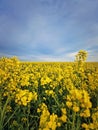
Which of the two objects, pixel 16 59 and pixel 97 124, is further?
pixel 16 59

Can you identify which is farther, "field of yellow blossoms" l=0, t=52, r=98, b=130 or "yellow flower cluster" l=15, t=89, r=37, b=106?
"yellow flower cluster" l=15, t=89, r=37, b=106

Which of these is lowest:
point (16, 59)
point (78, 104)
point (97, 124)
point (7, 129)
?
point (7, 129)

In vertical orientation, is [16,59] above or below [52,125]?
above

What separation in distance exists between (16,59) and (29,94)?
5.90 feet

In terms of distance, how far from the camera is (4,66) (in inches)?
201

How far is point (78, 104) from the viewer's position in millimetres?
2346

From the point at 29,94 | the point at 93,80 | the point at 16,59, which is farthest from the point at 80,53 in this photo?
the point at 29,94

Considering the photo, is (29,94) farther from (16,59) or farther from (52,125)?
(16,59)

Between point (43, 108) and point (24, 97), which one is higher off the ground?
point (24, 97)

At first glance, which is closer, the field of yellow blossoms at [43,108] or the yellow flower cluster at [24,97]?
the field of yellow blossoms at [43,108]

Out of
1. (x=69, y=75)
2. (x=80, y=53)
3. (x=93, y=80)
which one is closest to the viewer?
(x=93, y=80)

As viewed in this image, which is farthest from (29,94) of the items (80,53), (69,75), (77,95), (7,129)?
(69,75)

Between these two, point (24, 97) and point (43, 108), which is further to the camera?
point (43, 108)

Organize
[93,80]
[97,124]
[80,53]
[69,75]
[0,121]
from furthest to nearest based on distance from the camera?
[69,75]
[80,53]
[93,80]
[0,121]
[97,124]
